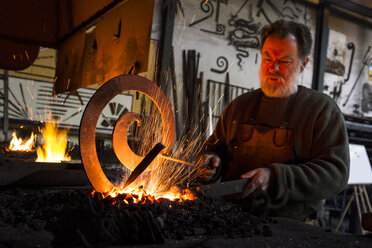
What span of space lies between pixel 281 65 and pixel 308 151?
0.67 m

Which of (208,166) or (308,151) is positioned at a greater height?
(308,151)

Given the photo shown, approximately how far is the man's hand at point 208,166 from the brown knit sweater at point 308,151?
0.25m

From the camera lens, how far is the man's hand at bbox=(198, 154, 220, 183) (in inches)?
93.3

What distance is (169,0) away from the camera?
430 centimetres

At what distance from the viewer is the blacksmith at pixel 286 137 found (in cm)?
200

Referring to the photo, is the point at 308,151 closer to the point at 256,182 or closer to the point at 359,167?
the point at 256,182

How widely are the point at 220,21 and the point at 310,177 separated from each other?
3.65 m

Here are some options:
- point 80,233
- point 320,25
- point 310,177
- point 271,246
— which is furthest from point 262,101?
point 320,25

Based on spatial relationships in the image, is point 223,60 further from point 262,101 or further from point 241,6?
point 262,101

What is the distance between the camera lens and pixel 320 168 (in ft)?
6.58

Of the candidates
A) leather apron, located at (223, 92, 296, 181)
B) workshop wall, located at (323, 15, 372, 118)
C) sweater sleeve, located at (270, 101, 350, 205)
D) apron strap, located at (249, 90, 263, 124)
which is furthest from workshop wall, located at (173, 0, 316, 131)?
sweater sleeve, located at (270, 101, 350, 205)

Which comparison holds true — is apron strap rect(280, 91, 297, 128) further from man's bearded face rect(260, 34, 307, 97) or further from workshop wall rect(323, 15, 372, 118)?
workshop wall rect(323, 15, 372, 118)

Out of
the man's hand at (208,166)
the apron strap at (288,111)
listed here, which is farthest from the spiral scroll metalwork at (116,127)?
the apron strap at (288,111)

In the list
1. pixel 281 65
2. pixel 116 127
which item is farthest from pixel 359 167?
pixel 116 127
